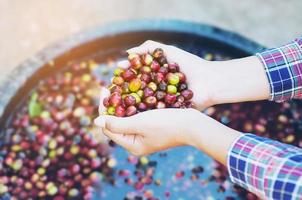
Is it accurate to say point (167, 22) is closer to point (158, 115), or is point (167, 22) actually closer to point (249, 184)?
point (158, 115)

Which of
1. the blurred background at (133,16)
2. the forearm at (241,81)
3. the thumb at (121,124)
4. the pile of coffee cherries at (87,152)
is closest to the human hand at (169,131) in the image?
the thumb at (121,124)

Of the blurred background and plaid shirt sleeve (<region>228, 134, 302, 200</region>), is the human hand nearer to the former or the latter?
plaid shirt sleeve (<region>228, 134, 302, 200</region>)

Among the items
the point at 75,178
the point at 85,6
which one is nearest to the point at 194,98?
the point at 75,178

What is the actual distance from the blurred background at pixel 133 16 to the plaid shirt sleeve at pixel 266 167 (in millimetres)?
2405

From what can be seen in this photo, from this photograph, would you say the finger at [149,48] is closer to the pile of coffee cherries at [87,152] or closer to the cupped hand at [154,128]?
the cupped hand at [154,128]

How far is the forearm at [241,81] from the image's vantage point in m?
2.10

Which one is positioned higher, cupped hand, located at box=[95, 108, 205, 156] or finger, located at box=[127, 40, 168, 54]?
finger, located at box=[127, 40, 168, 54]

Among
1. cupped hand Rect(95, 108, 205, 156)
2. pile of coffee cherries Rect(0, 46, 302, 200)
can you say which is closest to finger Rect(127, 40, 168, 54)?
cupped hand Rect(95, 108, 205, 156)

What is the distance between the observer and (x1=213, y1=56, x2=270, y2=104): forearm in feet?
6.89

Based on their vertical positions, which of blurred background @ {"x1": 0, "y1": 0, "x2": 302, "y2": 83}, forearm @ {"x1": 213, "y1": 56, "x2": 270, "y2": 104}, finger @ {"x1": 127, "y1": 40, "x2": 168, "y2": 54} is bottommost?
forearm @ {"x1": 213, "y1": 56, "x2": 270, "y2": 104}

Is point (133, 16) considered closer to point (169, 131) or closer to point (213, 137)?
point (169, 131)

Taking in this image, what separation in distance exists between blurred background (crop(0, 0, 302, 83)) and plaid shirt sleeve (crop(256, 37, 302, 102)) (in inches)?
72.0

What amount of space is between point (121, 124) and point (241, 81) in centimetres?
57

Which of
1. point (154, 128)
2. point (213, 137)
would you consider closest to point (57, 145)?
point (154, 128)
